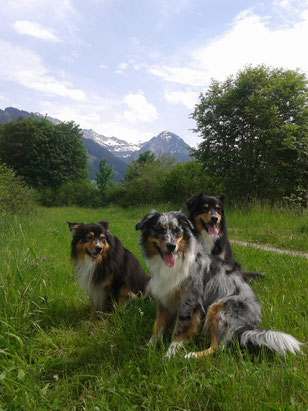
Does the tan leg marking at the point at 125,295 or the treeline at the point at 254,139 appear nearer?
the tan leg marking at the point at 125,295

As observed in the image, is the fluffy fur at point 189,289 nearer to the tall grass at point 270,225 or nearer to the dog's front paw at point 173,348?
the dog's front paw at point 173,348

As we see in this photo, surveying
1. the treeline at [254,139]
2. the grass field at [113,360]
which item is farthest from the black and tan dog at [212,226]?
the treeline at [254,139]

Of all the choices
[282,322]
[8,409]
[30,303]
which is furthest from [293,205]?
[8,409]

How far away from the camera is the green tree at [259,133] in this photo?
11.4 metres

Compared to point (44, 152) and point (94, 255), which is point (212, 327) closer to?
point (94, 255)

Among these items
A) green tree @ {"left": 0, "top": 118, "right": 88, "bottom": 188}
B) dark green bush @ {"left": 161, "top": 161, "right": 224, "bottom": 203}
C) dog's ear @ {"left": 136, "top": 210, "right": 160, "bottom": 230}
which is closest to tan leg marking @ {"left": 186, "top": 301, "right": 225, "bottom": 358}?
dog's ear @ {"left": 136, "top": 210, "right": 160, "bottom": 230}

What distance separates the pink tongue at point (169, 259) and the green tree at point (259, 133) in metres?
10.0

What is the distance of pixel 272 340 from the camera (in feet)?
7.64

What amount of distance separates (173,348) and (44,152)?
38816mm

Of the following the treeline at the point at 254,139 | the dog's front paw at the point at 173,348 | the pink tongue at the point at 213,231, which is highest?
the treeline at the point at 254,139

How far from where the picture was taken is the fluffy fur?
2.74 m

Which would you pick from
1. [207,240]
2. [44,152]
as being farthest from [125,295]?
[44,152]

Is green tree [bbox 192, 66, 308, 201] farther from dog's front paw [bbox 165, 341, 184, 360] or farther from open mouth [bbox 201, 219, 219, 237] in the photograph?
dog's front paw [bbox 165, 341, 184, 360]

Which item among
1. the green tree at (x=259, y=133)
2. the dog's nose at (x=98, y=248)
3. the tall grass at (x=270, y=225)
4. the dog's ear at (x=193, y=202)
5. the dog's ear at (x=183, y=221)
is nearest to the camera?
the dog's ear at (x=183, y=221)
